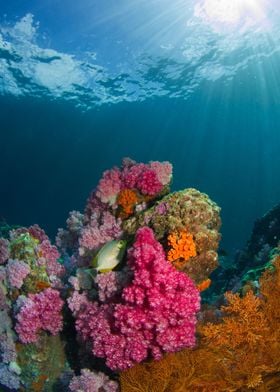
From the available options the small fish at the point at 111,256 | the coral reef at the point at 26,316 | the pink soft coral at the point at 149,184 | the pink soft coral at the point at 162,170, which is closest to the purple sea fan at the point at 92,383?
the coral reef at the point at 26,316

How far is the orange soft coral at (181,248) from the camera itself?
4.29 m

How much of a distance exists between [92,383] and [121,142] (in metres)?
50.5

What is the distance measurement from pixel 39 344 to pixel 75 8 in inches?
818

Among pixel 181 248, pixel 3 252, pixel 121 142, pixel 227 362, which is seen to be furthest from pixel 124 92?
pixel 227 362

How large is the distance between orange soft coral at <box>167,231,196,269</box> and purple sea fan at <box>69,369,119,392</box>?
5.57ft

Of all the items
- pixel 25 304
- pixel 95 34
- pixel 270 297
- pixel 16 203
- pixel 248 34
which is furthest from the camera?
pixel 16 203

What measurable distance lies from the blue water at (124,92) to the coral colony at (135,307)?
40.3 ft

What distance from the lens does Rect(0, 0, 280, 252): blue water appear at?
2217 cm

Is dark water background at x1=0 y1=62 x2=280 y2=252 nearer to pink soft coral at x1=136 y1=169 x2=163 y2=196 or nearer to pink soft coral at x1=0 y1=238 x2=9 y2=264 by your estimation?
pink soft coral at x1=0 y1=238 x2=9 y2=264

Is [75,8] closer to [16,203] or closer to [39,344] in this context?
[39,344]

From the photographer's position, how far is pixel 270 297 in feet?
14.2

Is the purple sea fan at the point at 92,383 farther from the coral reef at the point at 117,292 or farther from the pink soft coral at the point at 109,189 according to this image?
the pink soft coral at the point at 109,189

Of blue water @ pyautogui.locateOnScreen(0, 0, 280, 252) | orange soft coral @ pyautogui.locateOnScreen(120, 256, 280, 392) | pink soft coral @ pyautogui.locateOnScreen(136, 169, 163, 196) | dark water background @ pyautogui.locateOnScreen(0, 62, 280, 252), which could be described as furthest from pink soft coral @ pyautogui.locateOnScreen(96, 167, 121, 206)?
dark water background @ pyautogui.locateOnScreen(0, 62, 280, 252)

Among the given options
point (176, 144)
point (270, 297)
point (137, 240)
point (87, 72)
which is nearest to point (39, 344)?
point (137, 240)
